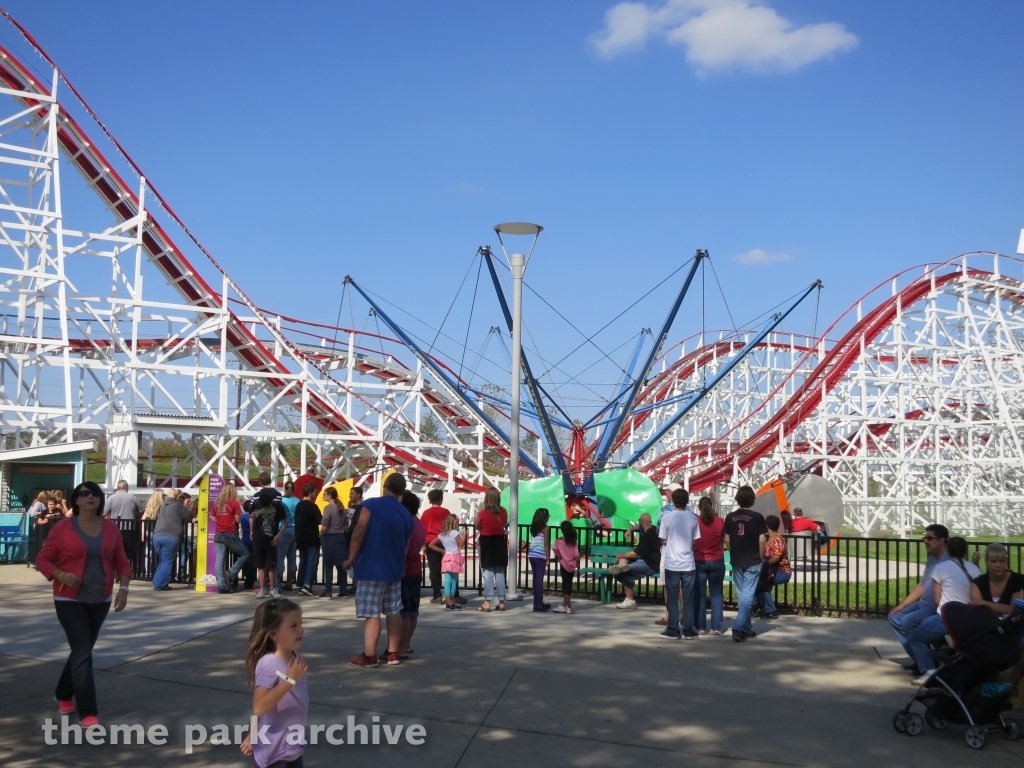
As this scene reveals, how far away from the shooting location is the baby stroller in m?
6.08

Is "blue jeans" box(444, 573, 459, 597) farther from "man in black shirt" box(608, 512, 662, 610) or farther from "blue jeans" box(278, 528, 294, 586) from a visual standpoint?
"blue jeans" box(278, 528, 294, 586)

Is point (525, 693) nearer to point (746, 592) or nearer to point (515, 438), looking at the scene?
point (746, 592)

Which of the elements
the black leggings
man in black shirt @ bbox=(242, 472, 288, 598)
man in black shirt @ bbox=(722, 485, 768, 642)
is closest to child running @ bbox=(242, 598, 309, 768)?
the black leggings

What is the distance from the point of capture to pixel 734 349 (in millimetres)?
39469

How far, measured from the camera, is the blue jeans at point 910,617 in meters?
7.72

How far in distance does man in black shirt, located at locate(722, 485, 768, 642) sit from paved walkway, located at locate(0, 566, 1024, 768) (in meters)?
0.24

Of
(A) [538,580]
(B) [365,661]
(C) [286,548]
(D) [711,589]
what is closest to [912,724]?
(D) [711,589]

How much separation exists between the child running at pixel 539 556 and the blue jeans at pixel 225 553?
372 cm

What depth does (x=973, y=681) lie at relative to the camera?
20.4 feet

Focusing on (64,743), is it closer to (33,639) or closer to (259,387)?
(33,639)

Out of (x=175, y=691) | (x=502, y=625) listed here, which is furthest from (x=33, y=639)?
(x=502, y=625)

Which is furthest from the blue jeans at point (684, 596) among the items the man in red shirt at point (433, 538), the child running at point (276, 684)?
the child running at point (276, 684)

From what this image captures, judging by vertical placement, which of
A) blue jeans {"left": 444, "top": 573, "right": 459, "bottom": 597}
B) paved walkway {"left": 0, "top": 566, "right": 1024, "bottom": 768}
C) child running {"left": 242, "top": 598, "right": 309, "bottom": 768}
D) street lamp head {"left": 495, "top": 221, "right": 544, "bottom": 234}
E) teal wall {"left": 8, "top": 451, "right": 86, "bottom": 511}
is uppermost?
street lamp head {"left": 495, "top": 221, "right": 544, "bottom": 234}

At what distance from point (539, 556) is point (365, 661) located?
13.2 ft
